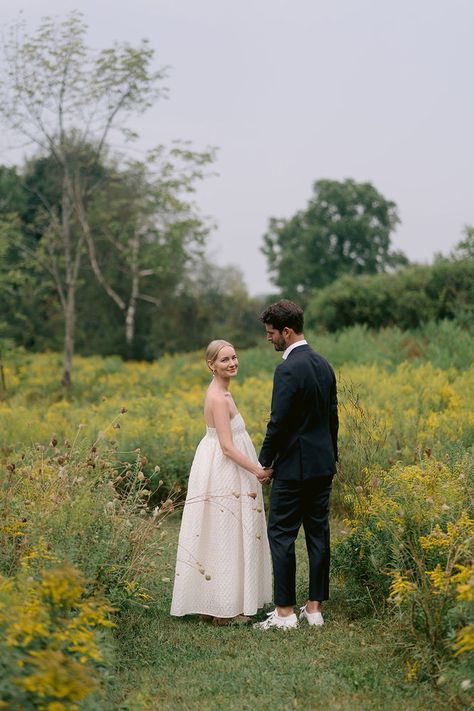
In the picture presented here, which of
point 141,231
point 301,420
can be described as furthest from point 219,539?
point 141,231

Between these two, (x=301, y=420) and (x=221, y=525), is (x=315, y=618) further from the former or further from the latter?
(x=301, y=420)

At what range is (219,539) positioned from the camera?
18.2ft

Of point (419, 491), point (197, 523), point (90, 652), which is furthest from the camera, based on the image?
point (197, 523)

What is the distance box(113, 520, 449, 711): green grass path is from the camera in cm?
418

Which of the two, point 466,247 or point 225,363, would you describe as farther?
point 466,247

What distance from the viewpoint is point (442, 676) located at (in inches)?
150

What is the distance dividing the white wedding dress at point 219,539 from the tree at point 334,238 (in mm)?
40728

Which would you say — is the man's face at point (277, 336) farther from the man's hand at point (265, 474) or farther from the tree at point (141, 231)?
the tree at point (141, 231)

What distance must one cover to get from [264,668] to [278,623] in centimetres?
71

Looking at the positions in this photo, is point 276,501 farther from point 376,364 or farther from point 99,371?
point 99,371

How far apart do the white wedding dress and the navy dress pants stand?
208 mm

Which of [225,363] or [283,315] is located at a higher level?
[283,315]

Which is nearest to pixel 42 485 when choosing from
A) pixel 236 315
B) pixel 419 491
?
pixel 419 491

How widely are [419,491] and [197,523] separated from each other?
1.38 m
